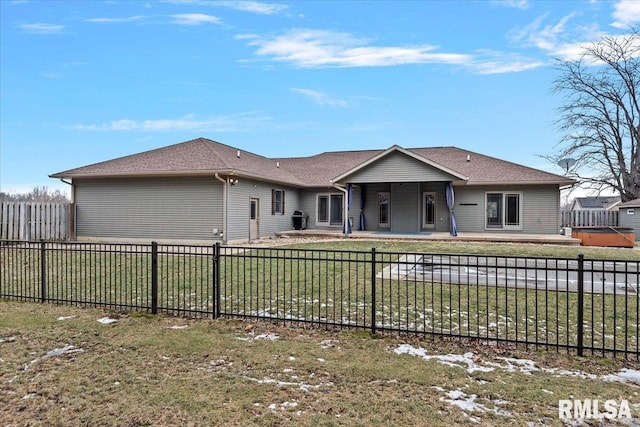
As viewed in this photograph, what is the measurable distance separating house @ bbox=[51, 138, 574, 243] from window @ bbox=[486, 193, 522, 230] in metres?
0.05

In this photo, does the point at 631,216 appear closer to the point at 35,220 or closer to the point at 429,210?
the point at 429,210

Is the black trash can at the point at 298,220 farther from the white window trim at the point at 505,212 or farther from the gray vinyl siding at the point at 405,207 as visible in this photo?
the white window trim at the point at 505,212

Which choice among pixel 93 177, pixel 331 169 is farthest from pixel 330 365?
pixel 331 169

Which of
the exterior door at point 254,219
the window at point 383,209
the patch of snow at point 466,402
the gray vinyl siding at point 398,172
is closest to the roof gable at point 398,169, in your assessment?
the gray vinyl siding at point 398,172

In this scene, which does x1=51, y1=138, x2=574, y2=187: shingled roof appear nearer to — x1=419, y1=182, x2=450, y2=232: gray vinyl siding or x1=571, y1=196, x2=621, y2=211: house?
x1=419, y1=182, x2=450, y2=232: gray vinyl siding

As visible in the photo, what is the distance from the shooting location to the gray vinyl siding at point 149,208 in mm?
16016

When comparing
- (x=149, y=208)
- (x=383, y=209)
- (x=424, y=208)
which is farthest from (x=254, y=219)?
(x=424, y=208)

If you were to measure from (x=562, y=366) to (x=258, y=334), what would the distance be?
3.56 meters

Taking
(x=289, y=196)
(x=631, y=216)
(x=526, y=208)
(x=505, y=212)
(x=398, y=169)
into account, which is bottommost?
(x=631, y=216)

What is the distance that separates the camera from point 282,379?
359cm

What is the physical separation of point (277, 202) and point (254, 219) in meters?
2.73

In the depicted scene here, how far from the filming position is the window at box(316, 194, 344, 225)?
2227cm

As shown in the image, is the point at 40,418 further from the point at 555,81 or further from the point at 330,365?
the point at 555,81

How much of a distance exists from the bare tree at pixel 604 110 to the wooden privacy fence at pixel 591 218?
434cm
